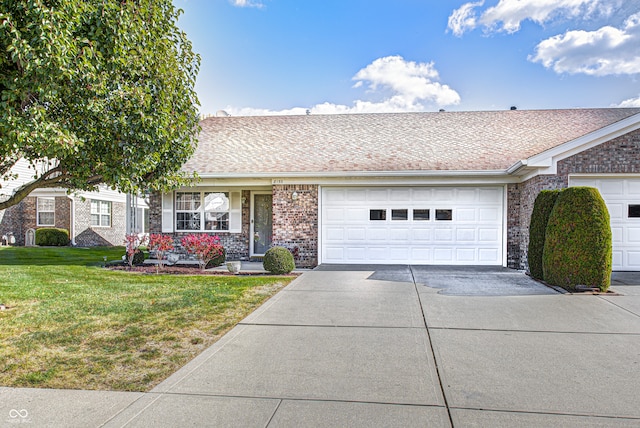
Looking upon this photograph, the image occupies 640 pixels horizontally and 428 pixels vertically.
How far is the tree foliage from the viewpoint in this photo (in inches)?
197

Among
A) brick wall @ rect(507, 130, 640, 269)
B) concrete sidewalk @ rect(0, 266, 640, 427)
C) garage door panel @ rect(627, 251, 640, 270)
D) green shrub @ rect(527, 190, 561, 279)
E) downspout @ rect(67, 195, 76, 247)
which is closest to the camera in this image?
concrete sidewalk @ rect(0, 266, 640, 427)

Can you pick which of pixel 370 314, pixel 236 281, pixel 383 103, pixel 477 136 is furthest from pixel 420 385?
pixel 383 103

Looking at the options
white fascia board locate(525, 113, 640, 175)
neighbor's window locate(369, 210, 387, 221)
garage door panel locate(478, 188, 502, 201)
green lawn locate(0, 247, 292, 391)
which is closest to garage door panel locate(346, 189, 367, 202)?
neighbor's window locate(369, 210, 387, 221)

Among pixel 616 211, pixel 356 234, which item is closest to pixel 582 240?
pixel 616 211

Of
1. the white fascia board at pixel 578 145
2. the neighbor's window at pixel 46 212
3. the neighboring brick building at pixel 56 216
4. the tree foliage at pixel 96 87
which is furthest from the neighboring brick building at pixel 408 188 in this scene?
the neighbor's window at pixel 46 212

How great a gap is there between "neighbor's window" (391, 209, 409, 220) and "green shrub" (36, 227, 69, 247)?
49.7 ft

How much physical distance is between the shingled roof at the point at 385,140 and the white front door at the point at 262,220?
128cm

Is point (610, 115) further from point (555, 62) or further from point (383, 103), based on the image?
point (383, 103)

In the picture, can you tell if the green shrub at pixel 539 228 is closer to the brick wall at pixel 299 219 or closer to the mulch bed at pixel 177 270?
the mulch bed at pixel 177 270

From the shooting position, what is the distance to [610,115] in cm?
1512

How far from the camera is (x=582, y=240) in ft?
26.9

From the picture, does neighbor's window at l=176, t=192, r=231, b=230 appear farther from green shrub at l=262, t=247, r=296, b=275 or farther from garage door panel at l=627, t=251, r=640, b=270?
garage door panel at l=627, t=251, r=640, b=270

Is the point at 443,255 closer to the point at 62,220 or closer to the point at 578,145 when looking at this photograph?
the point at 578,145

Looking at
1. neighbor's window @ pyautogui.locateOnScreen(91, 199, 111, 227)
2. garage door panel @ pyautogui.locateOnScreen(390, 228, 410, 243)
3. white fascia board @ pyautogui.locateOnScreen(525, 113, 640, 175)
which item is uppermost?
white fascia board @ pyautogui.locateOnScreen(525, 113, 640, 175)
